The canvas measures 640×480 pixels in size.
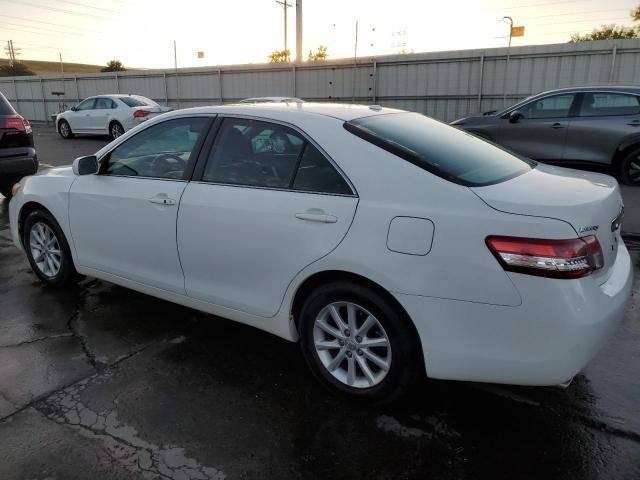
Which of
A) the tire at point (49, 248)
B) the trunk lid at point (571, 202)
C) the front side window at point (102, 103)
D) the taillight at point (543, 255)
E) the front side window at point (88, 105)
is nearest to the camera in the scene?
the taillight at point (543, 255)

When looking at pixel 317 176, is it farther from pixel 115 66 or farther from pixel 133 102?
pixel 115 66

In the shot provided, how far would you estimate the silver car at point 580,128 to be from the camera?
8438 mm

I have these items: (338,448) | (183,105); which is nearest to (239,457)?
(338,448)

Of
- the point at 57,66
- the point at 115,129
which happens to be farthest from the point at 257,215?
the point at 57,66

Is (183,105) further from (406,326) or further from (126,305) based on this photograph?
(406,326)

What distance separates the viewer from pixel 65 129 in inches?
757

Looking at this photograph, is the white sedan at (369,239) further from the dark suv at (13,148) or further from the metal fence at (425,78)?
the metal fence at (425,78)

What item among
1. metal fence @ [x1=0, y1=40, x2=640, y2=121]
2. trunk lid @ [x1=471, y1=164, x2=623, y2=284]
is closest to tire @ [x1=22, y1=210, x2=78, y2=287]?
trunk lid @ [x1=471, y1=164, x2=623, y2=284]

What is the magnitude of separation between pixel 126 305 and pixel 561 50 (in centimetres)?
1359

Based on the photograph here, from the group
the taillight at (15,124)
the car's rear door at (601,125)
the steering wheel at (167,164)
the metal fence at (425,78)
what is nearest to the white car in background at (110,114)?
the metal fence at (425,78)

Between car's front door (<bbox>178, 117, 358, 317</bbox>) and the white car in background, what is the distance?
13889 mm

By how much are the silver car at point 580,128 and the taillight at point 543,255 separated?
6.16 m

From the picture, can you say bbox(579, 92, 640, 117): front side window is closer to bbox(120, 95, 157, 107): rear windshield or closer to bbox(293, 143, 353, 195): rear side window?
bbox(293, 143, 353, 195): rear side window

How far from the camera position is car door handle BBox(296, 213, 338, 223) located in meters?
2.66
